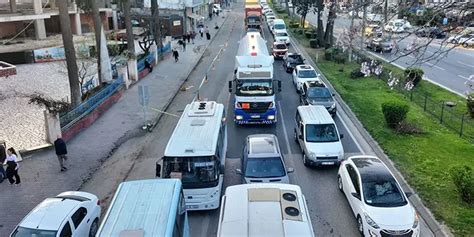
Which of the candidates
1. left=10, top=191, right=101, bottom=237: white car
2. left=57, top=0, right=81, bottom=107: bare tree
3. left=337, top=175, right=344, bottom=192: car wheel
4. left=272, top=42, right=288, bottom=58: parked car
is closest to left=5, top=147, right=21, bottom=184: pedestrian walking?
left=10, top=191, right=101, bottom=237: white car

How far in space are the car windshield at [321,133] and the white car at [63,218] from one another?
28.8 feet

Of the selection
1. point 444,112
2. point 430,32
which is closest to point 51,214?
point 430,32

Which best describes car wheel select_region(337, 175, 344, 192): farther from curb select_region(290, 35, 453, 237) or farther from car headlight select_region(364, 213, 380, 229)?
car headlight select_region(364, 213, 380, 229)

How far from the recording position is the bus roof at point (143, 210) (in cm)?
956

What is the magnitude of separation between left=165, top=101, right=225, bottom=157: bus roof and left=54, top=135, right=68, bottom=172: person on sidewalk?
15.6ft

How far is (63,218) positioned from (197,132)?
5336 millimetres

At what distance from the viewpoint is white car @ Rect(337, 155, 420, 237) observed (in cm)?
1236

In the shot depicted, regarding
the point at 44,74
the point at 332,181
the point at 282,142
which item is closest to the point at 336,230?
the point at 332,181

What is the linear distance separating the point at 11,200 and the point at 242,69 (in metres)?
12.3

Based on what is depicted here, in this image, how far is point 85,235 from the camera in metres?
12.5

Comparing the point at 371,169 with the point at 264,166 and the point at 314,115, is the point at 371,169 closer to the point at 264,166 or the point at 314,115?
the point at 264,166

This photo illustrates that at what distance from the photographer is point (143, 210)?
10.2 meters

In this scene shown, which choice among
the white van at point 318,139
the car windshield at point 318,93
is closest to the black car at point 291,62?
the car windshield at point 318,93

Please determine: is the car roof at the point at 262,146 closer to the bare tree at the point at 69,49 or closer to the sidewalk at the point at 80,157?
the sidewalk at the point at 80,157
